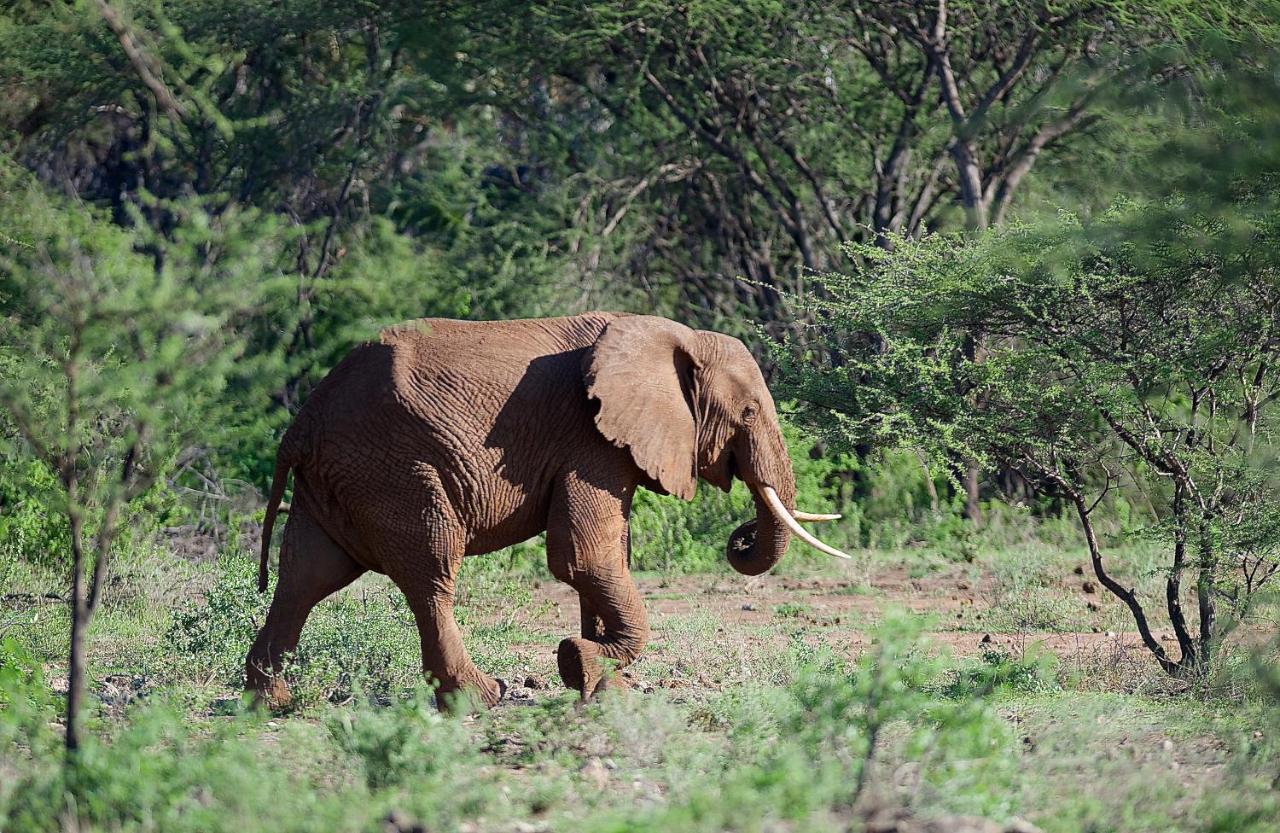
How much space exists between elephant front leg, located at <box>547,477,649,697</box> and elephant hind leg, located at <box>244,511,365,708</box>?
1.08 meters

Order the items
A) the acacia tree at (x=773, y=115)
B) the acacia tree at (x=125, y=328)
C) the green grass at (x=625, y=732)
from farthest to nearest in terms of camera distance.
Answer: the acacia tree at (x=773, y=115), the acacia tree at (x=125, y=328), the green grass at (x=625, y=732)

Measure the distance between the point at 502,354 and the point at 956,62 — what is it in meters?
11.4

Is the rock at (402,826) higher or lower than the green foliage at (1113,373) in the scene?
lower

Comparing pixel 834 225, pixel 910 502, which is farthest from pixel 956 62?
pixel 910 502

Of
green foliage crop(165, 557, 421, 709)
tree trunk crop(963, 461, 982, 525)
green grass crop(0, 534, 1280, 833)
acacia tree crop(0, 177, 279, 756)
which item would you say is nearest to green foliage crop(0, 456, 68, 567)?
green grass crop(0, 534, 1280, 833)

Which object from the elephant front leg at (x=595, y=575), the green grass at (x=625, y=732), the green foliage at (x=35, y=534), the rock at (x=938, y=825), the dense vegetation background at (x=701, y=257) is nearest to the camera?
the rock at (x=938, y=825)

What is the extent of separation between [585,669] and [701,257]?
1280 cm

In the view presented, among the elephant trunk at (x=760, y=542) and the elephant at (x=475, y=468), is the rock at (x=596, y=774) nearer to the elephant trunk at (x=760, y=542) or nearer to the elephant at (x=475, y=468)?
the elephant at (x=475, y=468)

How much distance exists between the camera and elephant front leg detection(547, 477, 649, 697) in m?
8.01

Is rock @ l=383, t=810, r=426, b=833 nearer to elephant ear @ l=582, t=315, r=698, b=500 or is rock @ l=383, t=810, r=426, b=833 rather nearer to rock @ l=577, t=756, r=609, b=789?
rock @ l=577, t=756, r=609, b=789

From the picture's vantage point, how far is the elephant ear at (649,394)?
803 cm

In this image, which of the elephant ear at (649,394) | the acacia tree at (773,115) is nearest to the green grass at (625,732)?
the elephant ear at (649,394)

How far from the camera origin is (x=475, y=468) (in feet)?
26.3

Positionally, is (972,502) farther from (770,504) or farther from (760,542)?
(770,504)
